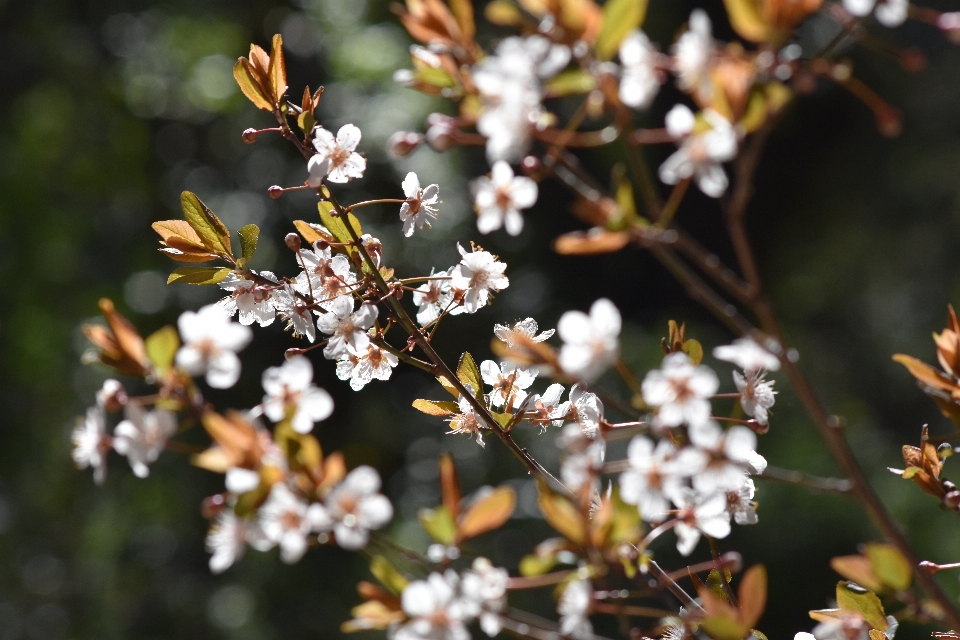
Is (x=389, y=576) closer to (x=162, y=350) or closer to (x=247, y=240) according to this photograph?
(x=162, y=350)

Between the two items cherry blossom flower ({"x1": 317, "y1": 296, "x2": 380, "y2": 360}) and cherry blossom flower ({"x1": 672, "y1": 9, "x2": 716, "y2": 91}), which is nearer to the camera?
cherry blossom flower ({"x1": 672, "y1": 9, "x2": 716, "y2": 91})

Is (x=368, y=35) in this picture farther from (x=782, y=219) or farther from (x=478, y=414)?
(x=478, y=414)

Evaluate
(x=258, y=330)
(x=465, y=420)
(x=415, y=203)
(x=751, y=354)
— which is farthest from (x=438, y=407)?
(x=258, y=330)

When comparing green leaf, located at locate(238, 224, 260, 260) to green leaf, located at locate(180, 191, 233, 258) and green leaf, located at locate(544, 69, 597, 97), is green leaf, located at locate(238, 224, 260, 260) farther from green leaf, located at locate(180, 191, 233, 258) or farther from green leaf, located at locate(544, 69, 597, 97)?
green leaf, located at locate(544, 69, 597, 97)

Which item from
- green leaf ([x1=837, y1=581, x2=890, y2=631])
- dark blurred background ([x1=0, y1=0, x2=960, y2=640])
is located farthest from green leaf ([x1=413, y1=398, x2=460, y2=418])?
dark blurred background ([x1=0, y1=0, x2=960, y2=640])

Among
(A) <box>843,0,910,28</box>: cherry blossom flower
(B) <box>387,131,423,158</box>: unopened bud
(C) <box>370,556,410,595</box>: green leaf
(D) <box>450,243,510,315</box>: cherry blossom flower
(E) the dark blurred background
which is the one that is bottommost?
(E) the dark blurred background

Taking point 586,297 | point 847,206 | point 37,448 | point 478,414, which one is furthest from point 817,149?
point 478,414
